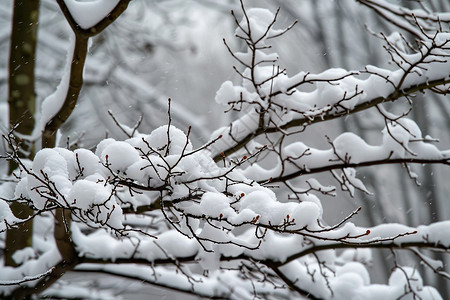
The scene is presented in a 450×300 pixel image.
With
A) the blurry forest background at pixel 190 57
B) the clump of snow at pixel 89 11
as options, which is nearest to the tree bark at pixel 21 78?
the blurry forest background at pixel 190 57

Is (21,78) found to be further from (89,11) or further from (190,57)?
(190,57)

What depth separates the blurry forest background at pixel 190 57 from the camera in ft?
19.0

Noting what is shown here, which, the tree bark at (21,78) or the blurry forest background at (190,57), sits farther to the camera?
the blurry forest background at (190,57)

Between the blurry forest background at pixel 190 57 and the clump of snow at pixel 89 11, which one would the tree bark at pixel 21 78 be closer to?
the blurry forest background at pixel 190 57

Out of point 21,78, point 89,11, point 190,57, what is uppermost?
point 190,57

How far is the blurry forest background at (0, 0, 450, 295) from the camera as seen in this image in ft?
19.0

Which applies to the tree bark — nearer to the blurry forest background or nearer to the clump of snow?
the blurry forest background

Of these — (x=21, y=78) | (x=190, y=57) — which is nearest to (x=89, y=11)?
(x=21, y=78)

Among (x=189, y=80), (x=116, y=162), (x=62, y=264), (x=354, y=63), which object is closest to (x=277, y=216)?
(x=116, y=162)

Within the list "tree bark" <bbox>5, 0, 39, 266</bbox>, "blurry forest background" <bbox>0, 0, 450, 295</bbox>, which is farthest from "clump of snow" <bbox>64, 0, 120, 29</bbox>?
"tree bark" <bbox>5, 0, 39, 266</bbox>

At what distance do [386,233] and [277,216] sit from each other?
124cm

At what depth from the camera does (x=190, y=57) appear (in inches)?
417

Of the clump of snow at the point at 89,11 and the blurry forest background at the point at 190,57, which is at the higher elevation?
the blurry forest background at the point at 190,57

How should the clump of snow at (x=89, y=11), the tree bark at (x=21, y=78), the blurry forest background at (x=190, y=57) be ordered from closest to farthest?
the clump of snow at (x=89, y=11), the tree bark at (x=21, y=78), the blurry forest background at (x=190, y=57)
